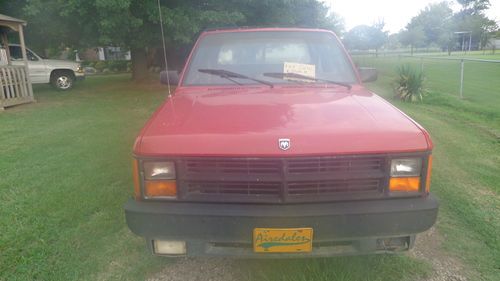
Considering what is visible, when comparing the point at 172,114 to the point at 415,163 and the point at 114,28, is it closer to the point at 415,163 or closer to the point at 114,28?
the point at 415,163

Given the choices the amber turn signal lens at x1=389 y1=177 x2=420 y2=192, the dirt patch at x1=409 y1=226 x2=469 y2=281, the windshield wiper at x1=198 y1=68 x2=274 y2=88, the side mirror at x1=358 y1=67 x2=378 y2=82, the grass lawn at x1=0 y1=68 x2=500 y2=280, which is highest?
the windshield wiper at x1=198 y1=68 x2=274 y2=88

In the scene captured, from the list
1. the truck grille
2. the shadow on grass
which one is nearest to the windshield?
the truck grille

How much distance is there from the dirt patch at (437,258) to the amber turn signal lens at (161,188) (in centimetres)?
194

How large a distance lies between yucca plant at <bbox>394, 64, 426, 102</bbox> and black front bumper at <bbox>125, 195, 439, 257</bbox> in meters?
8.80

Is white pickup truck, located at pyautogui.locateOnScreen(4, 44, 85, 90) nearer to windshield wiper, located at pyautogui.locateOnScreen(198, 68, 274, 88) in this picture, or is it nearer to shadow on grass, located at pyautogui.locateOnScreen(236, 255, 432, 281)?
windshield wiper, located at pyautogui.locateOnScreen(198, 68, 274, 88)

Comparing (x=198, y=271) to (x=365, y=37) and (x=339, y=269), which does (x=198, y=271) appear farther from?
(x=365, y=37)

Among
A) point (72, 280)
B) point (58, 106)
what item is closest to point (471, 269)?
point (72, 280)

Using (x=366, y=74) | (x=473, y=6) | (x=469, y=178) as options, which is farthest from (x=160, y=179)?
(x=473, y=6)

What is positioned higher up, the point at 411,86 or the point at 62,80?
the point at 62,80

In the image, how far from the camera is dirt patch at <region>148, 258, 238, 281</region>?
105 inches

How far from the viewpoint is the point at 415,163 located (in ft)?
7.22

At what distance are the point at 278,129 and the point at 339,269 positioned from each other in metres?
1.21

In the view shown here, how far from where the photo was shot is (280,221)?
2076mm

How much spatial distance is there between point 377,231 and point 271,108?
1.04m
